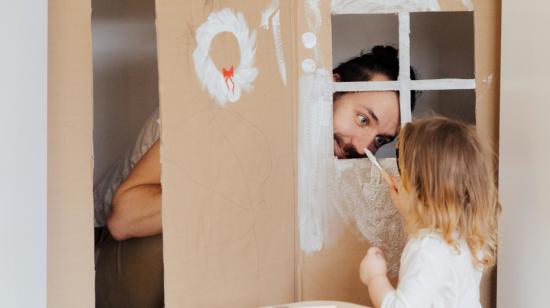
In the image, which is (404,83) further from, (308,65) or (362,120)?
(308,65)

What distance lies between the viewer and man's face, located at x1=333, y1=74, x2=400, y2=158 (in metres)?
1.79

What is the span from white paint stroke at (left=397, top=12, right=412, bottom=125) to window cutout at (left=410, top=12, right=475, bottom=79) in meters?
0.01

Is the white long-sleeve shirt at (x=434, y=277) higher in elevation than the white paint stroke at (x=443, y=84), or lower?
lower

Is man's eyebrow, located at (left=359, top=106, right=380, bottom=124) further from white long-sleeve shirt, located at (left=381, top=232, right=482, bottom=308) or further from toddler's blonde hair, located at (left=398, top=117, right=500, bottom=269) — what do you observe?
white long-sleeve shirt, located at (left=381, top=232, right=482, bottom=308)

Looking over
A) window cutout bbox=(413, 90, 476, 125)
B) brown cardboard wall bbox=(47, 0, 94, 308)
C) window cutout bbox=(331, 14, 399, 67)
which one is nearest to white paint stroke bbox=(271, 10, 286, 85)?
window cutout bbox=(331, 14, 399, 67)

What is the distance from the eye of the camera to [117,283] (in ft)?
5.98

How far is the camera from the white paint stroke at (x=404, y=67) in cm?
179

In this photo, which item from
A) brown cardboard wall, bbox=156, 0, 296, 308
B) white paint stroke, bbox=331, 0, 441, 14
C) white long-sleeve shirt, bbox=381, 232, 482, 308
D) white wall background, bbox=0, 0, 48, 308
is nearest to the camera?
white wall background, bbox=0, 0, 48, 308

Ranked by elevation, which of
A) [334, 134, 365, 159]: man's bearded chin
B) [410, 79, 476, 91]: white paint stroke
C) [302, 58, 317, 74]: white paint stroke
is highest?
[302, 58, 317, 74]: white paint stroke

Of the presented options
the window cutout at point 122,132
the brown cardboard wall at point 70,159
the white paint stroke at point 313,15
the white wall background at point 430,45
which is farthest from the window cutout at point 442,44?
the brown cardboard wall at point 70,159

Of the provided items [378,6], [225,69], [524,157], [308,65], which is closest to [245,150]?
[225,69]

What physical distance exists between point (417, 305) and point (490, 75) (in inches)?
29.6

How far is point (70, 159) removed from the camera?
1.40 meters

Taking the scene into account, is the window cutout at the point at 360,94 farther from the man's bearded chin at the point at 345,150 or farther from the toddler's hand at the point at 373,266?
the toddler's hand at the point at 373,266
